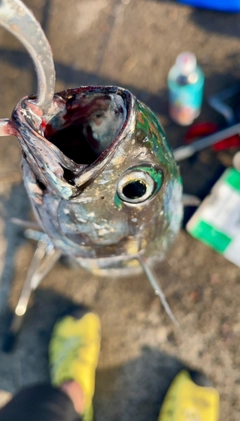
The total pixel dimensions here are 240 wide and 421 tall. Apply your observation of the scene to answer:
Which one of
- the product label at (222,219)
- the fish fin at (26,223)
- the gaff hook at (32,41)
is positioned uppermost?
the gaff hook at (32,41)

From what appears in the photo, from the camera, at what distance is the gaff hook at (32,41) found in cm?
58

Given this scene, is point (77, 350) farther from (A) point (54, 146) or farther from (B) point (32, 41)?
(B) point (32, 41)

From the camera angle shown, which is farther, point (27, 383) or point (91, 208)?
point (27, 383)

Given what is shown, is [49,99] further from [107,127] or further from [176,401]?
[176,401]

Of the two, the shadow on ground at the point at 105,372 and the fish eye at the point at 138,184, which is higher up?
the fish eye at the point at 138,184

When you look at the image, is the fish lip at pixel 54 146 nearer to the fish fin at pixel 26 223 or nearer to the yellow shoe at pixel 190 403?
the fish fin at pixel 26 223

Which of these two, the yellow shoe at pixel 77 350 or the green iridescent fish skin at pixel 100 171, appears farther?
the yellow shoe at pixel 77 350

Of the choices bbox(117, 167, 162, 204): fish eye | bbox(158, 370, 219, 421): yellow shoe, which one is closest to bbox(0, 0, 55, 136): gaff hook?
bbox(117, 167, 162, 204): fish eye

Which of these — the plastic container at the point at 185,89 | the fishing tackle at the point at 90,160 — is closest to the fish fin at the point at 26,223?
the fishing tackle at the point at 90,160

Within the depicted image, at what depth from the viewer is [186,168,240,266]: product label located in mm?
1888

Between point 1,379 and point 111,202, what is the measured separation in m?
1.44

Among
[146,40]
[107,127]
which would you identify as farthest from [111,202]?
[146,40]

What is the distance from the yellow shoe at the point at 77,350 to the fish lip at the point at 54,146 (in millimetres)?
1223

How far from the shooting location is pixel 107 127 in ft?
2.78
